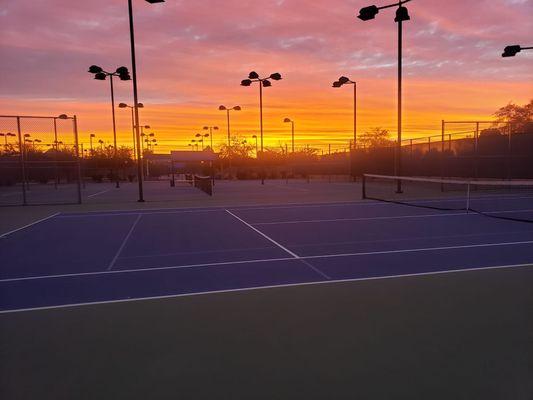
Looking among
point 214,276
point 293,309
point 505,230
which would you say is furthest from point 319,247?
point 505,230

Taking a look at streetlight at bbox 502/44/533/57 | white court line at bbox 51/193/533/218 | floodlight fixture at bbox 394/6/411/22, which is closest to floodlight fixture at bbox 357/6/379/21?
floodlight fixture at bbox 394/6/411/22

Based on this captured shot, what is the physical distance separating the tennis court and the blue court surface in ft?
0.06

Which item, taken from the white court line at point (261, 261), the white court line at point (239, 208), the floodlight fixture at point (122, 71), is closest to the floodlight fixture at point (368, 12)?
the white court line at point (239, 208)

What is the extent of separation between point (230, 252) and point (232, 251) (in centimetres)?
11

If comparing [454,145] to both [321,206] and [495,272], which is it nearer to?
[321,206]

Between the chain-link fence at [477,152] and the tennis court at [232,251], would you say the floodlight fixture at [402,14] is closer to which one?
Result: the chain-link fence at [477,152]

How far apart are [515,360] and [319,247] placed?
526cm

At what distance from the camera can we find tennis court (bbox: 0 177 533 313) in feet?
20.0

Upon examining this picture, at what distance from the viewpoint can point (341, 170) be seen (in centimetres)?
4725

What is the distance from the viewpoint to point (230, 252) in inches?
330

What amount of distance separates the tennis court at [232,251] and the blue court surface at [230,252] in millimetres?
18

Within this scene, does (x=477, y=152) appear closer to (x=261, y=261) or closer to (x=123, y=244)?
(x=261, y=261)

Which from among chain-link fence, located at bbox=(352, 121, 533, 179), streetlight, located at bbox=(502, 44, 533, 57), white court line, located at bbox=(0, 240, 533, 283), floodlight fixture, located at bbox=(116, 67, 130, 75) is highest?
floodlight fixture, located at bbox=(116, 67, 130, 75)

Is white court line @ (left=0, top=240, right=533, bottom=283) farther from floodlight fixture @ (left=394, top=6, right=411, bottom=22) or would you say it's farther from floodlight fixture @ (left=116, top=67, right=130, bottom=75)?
floodlight fixture @ (left=116, top=67, right=130, bottom=75)
